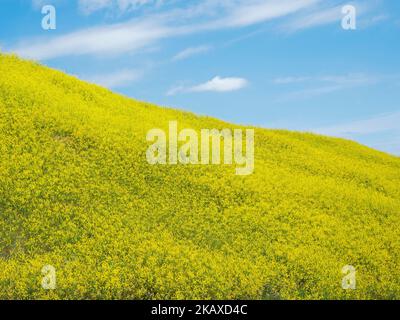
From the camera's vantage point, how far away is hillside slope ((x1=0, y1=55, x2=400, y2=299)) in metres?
14.9

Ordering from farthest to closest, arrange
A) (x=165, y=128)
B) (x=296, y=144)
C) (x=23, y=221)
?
(x=296, y=144) < (x=165, y=128) < (x=23, y=221)

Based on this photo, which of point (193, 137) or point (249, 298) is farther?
point (193, 137)

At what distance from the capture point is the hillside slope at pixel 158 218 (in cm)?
1491

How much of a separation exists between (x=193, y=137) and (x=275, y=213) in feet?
23.0

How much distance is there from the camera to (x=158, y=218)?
17.9 m

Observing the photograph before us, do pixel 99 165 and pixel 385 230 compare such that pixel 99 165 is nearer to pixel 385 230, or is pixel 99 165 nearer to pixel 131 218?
pixel 131 218

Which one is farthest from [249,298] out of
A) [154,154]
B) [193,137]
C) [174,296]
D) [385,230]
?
[193,137]

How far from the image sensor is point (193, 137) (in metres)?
24.4

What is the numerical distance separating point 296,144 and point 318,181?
6498mm
